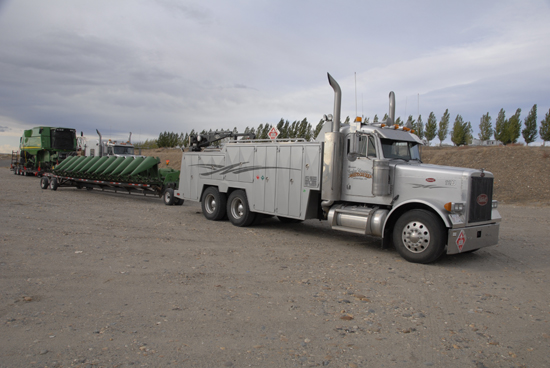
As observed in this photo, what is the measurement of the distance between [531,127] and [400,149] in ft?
125

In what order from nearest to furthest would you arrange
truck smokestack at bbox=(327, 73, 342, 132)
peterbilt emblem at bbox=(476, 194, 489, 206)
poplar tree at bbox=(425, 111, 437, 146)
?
1. peterbilt emblem at bbox=(476, 194, 489, 206)
2. truck smokestack at bbox=(327, 73, 342, 132)
3. poplar tree at bbox=(425, 111, 437, 146)

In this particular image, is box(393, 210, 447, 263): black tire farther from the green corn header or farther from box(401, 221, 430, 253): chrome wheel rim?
the green corn header

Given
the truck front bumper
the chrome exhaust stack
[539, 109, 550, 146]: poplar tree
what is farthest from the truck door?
[539, 109, 550, 146]: poplar tree

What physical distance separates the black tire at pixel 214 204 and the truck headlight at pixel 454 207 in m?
6.98

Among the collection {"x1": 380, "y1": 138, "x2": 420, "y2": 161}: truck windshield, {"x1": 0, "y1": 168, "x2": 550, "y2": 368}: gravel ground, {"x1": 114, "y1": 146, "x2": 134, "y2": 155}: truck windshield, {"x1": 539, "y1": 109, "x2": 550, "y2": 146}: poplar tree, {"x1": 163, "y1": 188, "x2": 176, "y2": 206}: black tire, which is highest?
{"x1": 539, "y1": 109, "x2": 550, "y2": 146}: poplar tree

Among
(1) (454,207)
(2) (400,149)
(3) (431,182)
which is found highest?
(2) (400,149)

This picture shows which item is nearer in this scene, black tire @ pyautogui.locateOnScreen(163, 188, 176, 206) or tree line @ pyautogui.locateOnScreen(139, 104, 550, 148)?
black tire @ pyautogui.locateOnScreen(163, 188, 176, 206)

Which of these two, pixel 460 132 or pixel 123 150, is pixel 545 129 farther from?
pixel 123 150

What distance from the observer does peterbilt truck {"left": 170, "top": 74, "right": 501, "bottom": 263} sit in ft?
25.8

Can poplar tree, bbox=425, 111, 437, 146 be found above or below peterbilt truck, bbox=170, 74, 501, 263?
above

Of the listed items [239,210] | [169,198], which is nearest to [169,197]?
[169,198]

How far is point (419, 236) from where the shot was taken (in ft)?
26.0

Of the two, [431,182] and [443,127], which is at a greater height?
[443,127]

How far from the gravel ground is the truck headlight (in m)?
1.12
